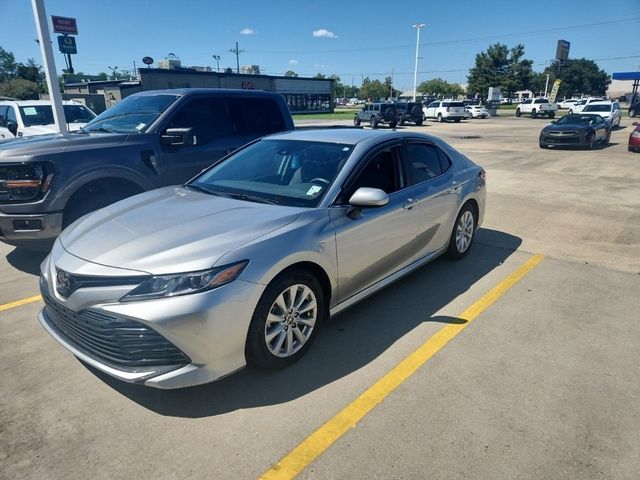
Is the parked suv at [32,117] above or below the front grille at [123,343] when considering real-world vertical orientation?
above

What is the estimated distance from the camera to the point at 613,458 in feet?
7.66

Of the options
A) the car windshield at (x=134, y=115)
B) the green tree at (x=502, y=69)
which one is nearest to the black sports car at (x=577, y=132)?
the car windshield at (x=134, y=115)

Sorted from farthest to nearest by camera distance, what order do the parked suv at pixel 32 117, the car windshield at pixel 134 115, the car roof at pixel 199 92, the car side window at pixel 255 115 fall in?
the parked suv at pixel 32 117, the car side window at pixel 255 115, the car roof at pixel 199 92, the car windshield at pixel 134 115

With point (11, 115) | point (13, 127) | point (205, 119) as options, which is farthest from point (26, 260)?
point (11, 115)

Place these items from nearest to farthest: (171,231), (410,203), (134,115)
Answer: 1. (171,231)
2. (410,203)
3. (134,115)

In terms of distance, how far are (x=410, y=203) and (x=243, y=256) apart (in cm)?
190

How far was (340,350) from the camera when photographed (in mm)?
3393

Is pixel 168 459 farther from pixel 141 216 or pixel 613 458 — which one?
pixel 613 458

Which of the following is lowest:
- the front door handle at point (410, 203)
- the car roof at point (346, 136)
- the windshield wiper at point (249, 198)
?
the front door handle at point (410, 203)

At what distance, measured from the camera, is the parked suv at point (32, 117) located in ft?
35.9

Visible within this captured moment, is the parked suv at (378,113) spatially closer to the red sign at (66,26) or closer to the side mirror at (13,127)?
the red sign at (66,26)

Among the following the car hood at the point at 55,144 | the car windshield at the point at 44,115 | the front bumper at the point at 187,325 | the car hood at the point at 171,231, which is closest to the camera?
the front bumper at the point at 187,325

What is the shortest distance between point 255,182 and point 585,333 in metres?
3.07

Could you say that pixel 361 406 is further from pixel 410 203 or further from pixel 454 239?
pixel 454 239
